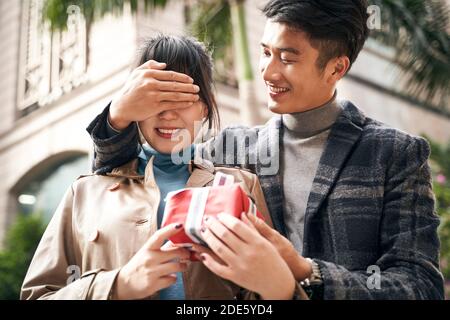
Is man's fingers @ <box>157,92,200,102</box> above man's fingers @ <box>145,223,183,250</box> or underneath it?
above

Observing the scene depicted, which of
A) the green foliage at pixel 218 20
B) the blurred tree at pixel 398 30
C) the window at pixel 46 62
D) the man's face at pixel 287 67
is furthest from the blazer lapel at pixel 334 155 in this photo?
the window at pixel 46 62

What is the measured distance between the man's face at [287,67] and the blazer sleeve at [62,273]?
1.82 feet

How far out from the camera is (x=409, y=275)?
138cm

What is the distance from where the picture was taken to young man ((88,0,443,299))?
1341mm

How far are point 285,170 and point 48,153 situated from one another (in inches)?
256

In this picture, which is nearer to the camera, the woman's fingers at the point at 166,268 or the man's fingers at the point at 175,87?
the woman's fingers at the point at 166,268

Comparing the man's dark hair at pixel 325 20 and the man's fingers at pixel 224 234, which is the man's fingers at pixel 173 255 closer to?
the man's fingers at pixel 224 234

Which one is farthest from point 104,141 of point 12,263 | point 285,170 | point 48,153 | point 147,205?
point 48,153

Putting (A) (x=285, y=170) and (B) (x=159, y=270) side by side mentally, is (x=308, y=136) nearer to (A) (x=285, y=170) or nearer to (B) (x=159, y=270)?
(A) (x=285, y=170)

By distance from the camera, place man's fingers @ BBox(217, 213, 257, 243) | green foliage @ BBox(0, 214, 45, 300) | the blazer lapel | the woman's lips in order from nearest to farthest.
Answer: man's fingers @ BBox(217, 213, 257, 243) < the woman's lips < the blazer lapel < green foliage @ BBox(0, 214, 45, 300)

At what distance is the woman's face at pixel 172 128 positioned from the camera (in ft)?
4.59

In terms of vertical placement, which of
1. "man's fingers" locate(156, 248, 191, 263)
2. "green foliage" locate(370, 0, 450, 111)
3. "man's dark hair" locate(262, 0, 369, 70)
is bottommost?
"man's fingers" locate(156, 248, 191, 263)

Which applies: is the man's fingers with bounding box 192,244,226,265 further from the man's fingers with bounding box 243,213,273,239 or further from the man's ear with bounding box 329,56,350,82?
the man's ear with bounding box 329,56,350,82

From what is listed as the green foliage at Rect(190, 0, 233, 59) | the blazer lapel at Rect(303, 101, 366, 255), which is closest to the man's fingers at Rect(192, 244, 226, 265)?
the blazer lapel at Rect(303, 101, 366, 255)
